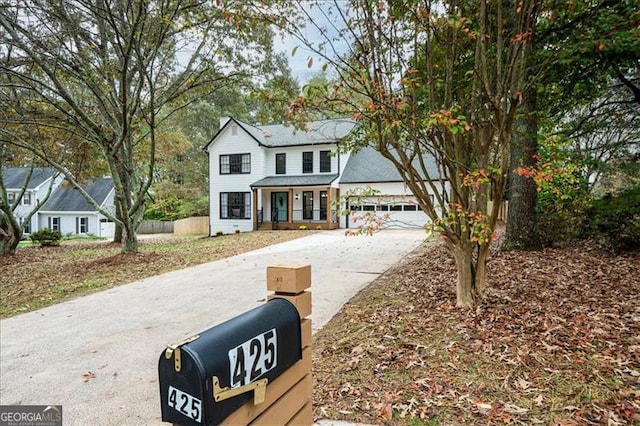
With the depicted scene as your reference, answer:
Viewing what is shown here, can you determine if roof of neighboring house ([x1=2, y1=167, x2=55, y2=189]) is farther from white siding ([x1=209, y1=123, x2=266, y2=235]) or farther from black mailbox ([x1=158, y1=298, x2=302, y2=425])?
black mailbox ([x1=158, y1=298, x2=302, y2=425])

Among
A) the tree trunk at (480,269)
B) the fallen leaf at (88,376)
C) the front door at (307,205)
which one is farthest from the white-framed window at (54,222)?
the tree trunk at (480,269)

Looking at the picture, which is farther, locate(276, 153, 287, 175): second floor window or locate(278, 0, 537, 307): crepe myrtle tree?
locate(276, 153, 287, 175): second floor window

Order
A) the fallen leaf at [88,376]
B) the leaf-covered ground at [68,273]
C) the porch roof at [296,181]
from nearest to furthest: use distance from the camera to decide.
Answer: the fallen leaf at [88,376]
the leaf-covered ground at [68,273]
the porch roof at [296,181]

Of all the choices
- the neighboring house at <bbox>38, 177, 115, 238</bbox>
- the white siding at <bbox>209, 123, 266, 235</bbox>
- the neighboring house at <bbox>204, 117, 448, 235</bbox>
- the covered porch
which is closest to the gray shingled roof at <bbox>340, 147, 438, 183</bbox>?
the neighboring house at <bbox>204, 117, 448, 235</bbox>

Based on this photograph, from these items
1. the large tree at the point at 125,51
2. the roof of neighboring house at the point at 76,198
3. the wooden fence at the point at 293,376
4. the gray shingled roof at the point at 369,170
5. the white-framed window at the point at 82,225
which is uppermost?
the large tree at the point at 125,51

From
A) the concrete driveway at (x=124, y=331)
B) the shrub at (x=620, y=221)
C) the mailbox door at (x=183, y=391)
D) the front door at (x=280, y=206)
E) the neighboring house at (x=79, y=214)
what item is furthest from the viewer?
the neighboring house at (x=79, y=214)

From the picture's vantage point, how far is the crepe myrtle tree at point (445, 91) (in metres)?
3.51

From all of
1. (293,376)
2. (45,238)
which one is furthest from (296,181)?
(293,376)

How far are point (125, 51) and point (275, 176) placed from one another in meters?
14.7

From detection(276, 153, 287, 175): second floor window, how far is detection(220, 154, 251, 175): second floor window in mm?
1694

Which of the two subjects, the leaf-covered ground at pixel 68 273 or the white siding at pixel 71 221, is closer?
the leaf-covered ground at pixel 68 273

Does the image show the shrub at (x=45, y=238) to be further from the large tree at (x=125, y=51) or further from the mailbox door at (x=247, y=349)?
the mailbox door at (x=247, y=349)

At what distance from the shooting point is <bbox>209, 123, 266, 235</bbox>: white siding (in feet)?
71.4

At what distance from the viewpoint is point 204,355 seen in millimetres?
1207
